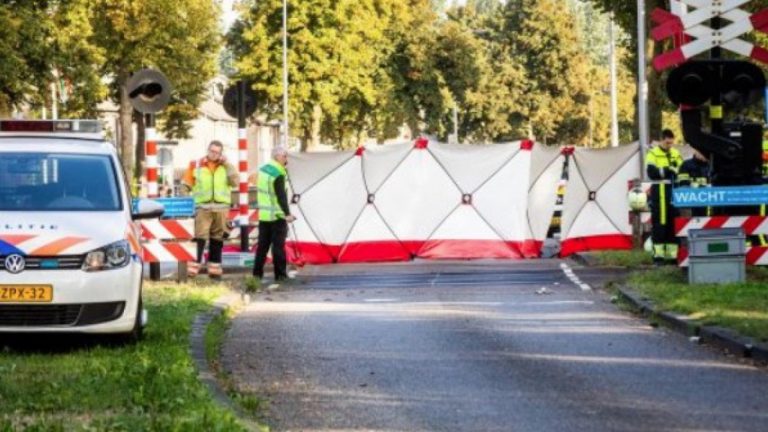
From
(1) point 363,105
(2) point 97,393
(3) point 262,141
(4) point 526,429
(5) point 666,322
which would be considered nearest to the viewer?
(4) point 526,429

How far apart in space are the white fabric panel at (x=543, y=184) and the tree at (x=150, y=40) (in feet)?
93.0

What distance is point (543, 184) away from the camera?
30594 mm

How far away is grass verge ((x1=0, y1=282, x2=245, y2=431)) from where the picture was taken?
29.0ft

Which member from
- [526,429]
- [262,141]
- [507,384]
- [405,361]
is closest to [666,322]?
[405,361]

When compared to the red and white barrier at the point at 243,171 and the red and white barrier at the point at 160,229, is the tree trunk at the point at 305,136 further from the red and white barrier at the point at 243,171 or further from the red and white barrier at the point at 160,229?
the red and white barrier at the point at 160,229

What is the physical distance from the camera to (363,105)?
258ft

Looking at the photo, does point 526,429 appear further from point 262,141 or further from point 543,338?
point 262,141

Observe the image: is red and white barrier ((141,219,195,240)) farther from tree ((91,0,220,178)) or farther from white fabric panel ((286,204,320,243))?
tree ((91,0,220,178))

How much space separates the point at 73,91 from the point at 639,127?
2306 cm

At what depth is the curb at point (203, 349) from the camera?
9849mm

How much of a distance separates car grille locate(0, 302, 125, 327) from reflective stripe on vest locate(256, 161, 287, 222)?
9.97 meters

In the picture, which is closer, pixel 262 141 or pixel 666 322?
pixel 666 322

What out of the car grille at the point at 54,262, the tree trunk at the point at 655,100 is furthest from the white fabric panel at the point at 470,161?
the car grille at the point at 54,262

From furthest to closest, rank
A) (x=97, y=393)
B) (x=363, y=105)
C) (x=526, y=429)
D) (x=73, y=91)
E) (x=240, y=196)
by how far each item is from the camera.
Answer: (x=363, y=105), (x=73, y=91), (x=240, y=196), (x=97, y=393), (x=526, y=429)
